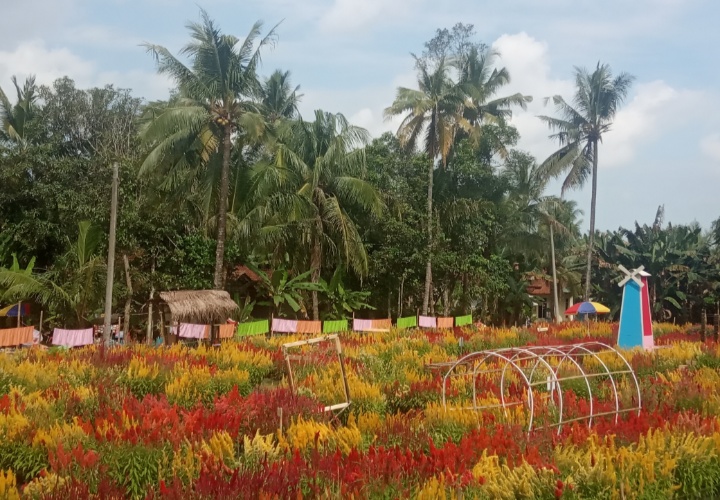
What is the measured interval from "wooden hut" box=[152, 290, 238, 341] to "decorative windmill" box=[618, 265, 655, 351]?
10528 mm

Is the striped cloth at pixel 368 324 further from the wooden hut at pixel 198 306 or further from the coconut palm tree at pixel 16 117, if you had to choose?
the coconut palm tree at pixel 16 117

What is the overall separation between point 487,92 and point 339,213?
13.5 metres

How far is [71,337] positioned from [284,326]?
694 cm

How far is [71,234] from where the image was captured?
93.1ft

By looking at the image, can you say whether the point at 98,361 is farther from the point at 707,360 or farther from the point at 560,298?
the point at 560,298

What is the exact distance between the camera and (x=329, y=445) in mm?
6570

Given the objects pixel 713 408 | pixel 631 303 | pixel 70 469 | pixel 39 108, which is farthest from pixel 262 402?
pixel 39 108

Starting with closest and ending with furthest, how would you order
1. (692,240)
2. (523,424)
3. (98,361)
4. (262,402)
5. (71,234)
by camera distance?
(523,424)
(262,402)
(98,361)
(71,234)
(692,240)

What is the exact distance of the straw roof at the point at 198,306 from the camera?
721 inches

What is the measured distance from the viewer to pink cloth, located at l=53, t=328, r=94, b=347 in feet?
63.2

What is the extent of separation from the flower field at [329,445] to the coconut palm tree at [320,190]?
15.2 meters

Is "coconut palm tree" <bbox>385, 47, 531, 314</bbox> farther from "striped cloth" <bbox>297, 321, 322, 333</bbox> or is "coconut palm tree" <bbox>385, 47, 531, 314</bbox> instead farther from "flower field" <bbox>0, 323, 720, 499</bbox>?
"flower field" <bbox>0, 323, 720, 499</bbox>

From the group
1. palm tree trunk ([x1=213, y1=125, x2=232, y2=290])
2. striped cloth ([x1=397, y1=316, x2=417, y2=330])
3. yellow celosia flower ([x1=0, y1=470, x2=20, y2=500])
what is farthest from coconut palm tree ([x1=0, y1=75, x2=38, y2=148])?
yellow celosia flower ([x1=0, y1=470, x2=20, y2=500])

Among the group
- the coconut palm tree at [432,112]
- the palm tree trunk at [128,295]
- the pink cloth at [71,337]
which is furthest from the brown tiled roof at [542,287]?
the pink cloth at [71,337]
